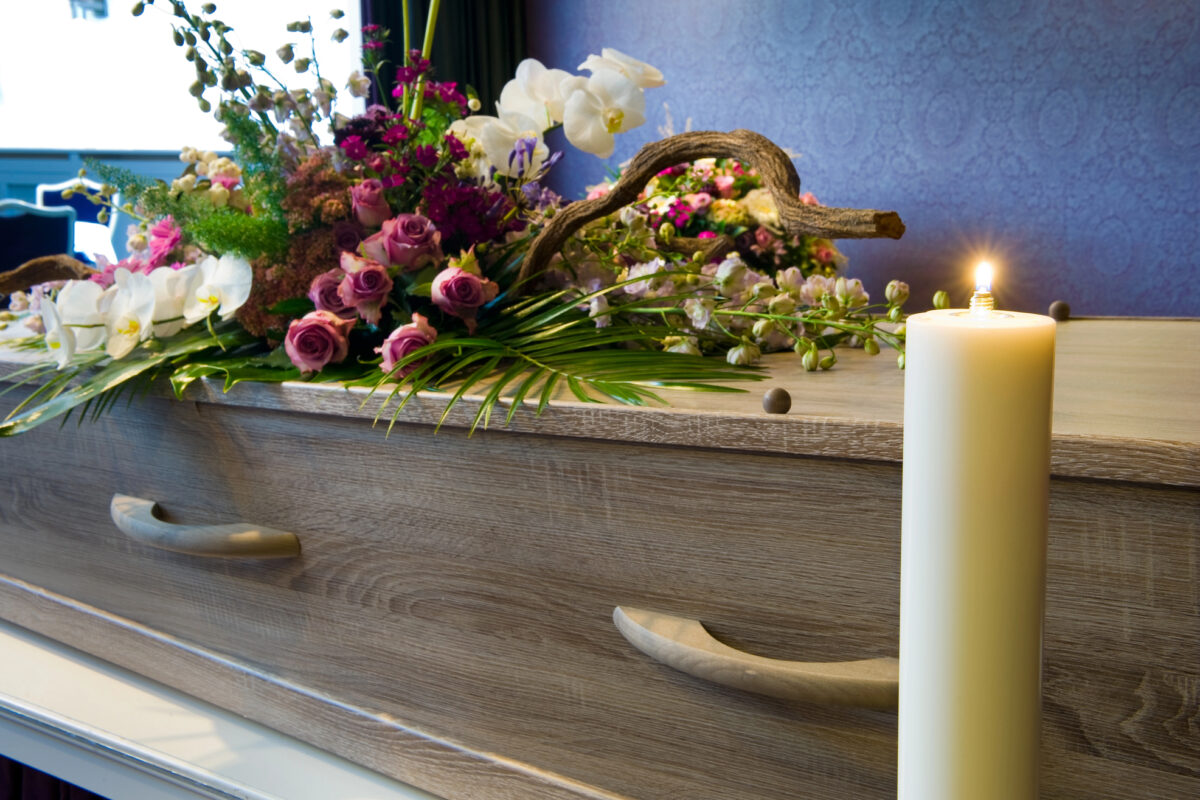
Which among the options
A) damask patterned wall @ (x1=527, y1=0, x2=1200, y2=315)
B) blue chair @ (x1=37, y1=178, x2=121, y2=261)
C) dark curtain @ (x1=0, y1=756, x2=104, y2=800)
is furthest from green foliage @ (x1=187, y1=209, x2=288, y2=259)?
blue chair @ (x1=37, y1=178, x2=121, y2=261)

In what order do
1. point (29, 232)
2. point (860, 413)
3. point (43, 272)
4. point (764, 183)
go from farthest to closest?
point (29, 232) → point (43, 272) → point (764, 183) → point (860, 413)

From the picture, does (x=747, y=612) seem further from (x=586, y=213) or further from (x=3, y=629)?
(x=3, y=629)

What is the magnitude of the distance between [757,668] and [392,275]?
1.33 feet

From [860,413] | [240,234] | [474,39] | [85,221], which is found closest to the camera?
[860,413]

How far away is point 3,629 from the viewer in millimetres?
941

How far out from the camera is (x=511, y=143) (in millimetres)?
781

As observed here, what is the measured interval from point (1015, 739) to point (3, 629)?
3.25 ft

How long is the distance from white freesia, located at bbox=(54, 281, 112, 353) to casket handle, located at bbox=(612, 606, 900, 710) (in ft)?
1.58

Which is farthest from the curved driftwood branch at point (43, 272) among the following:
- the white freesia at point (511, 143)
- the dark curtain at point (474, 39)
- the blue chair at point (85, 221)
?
the blue chair at point (85, 221)

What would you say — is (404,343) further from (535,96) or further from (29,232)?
(29,232)

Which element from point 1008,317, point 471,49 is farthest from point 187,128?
point 1008,317

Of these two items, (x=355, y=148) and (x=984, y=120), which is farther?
(x=984, y=120)

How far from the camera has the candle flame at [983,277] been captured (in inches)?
11.3

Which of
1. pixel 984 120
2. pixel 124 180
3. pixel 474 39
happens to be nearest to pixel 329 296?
pixel 124 180
